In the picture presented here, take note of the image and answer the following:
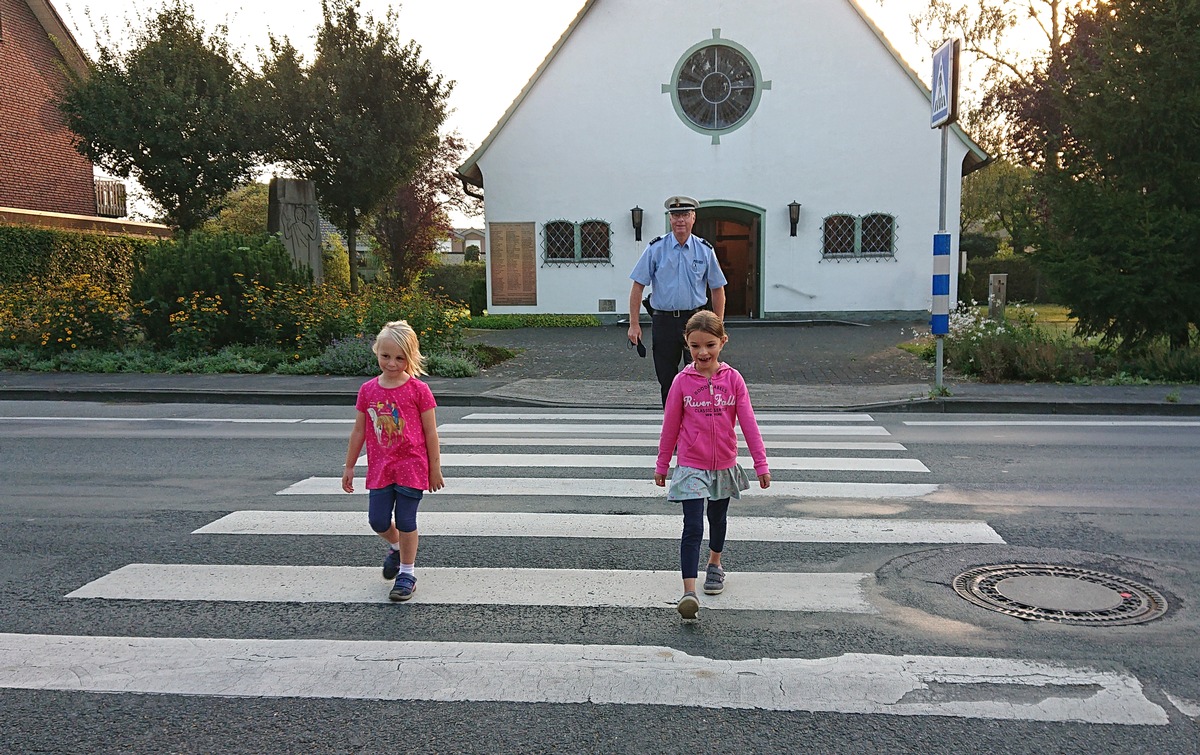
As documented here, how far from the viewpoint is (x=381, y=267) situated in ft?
132

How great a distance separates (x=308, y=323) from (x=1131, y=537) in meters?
13.0

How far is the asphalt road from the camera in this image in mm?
→ 3244

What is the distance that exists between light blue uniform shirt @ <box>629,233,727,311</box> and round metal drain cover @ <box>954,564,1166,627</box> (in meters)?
3.27

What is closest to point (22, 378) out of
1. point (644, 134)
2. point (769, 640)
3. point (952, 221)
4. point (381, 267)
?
point (769, 640)

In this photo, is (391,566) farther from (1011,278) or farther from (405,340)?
(1011,278)

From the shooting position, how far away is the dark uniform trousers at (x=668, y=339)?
293 inches

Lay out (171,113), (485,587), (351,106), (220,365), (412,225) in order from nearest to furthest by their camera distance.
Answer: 1. (485,587)
2. (220,365)
3. (171,113)
4. (351,106)
5. (412,225)

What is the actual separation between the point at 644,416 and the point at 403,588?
632 centimetres

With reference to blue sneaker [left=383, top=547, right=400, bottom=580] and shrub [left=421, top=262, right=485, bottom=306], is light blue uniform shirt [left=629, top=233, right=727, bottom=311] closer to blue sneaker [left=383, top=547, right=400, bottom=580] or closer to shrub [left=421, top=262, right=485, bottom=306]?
blue sneaker [left=383, top=547, right=400, bottom=580]

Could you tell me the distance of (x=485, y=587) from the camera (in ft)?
15.6

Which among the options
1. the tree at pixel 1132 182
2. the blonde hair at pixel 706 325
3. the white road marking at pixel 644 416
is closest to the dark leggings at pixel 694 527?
the blonde hair at pixel 706 325

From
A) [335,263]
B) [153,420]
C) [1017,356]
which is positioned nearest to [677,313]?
[153,420]

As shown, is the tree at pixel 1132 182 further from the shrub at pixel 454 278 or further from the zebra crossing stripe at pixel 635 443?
the shrub at pixel 454 278

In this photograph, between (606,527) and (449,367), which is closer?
(606,527)
